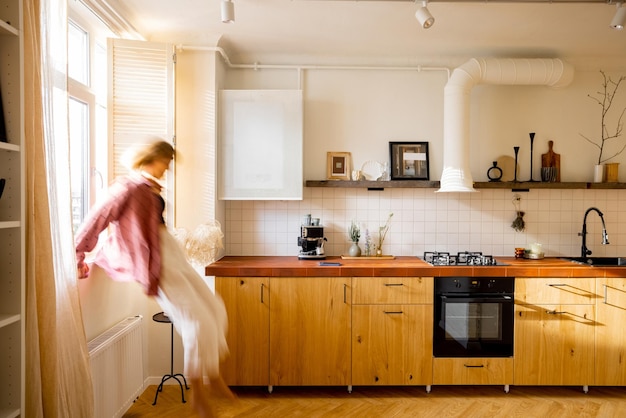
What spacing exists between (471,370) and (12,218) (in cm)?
292

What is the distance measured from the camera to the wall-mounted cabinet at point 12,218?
1.67 metres

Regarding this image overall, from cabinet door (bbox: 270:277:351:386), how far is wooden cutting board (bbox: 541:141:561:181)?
200 centimetres

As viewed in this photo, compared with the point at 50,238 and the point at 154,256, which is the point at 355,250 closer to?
the point at 154,256

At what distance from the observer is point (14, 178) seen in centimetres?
168

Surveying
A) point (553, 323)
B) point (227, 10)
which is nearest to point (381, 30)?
point (227, 10)

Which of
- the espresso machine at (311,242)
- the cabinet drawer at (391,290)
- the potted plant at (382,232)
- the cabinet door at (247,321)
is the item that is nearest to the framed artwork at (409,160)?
A: the potted plant at (382,232)

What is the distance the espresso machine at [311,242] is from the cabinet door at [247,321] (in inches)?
18.4

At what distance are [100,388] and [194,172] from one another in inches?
61.0

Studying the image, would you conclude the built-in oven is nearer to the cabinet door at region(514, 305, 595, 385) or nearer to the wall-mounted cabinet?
the cabinet door at region(514, 305, 595, 385)

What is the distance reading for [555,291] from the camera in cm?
318

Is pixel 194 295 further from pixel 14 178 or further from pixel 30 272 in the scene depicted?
pixel 14 178

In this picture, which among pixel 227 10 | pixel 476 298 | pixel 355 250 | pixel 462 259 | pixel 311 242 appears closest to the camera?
pixel 227 10

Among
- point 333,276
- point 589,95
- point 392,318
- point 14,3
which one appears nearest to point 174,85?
point 14,3

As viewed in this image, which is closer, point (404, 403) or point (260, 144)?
point (404, 403)
